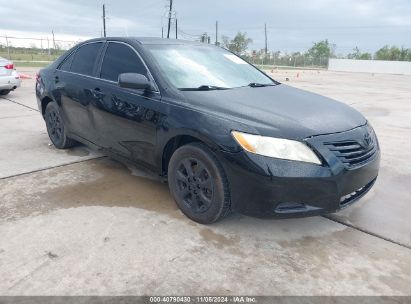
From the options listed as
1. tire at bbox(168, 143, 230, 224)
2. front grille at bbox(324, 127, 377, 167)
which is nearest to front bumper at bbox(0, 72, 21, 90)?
tire at bbox(168, 143, 230, 224)

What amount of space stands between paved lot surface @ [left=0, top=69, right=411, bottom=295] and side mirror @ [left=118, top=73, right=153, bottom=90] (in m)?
1.09

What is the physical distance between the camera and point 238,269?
8.50ft

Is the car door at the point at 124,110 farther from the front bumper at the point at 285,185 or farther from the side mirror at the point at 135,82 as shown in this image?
the front bumper at the point at 285,185

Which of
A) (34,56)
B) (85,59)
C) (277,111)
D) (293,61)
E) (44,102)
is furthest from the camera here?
(293,61)

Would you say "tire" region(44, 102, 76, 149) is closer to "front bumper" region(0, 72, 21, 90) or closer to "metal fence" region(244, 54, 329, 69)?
"front bumper" region(0, 72, 21, 90)

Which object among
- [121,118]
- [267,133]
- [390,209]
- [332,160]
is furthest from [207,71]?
[390,209]

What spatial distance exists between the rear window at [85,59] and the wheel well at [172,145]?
1.58 m

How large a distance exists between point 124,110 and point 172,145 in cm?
69

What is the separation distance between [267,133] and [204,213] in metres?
0.88

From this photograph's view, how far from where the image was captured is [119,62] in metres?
3.97

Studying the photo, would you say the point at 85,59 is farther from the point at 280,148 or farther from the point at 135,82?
the point at 280,148

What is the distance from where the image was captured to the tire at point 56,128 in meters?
5.03

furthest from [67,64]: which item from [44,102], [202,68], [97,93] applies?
[202,68]

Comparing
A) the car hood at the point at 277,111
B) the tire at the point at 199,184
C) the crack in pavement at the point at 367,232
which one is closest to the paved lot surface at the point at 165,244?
the crack in pavement at the point at 367,232
